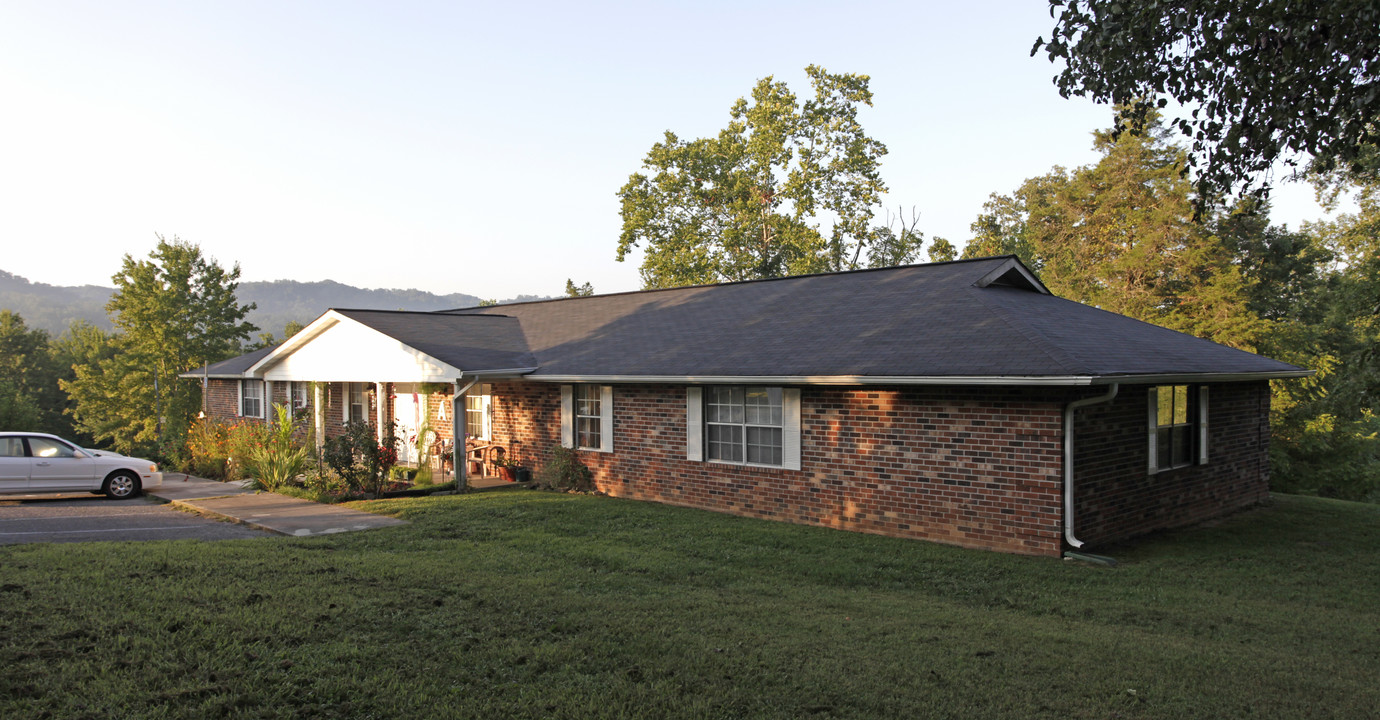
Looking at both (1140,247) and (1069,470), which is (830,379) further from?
(1140,247)

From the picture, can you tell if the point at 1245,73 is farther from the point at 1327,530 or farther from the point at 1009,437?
the point at 1327,530

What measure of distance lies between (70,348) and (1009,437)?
74.9m

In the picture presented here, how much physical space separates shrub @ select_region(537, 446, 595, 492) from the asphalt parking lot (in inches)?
201

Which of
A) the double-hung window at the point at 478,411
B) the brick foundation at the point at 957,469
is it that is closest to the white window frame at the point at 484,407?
the double-hung window at the point at 478,411

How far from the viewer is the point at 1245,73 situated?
755 cm

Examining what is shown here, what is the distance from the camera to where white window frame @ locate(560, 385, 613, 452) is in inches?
594

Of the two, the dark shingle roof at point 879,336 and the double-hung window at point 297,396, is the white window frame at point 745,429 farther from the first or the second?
the double-hung window at point 297,396

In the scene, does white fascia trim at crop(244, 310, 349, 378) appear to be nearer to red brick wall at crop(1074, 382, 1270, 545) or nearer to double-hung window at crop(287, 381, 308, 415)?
double-hung window at crop(287, 381, 308, 415)

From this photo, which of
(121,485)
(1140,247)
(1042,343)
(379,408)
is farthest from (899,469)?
(1140,247)

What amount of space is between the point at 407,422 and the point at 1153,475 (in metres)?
15.8

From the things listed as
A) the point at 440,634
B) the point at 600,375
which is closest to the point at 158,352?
the point at 600,375

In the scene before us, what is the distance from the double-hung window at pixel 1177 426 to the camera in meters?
11.9

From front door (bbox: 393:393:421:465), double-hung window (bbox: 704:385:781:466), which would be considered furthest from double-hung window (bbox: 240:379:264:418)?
double-hung window (bbox: 704:385:781:466)

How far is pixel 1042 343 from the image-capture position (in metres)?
10.5
